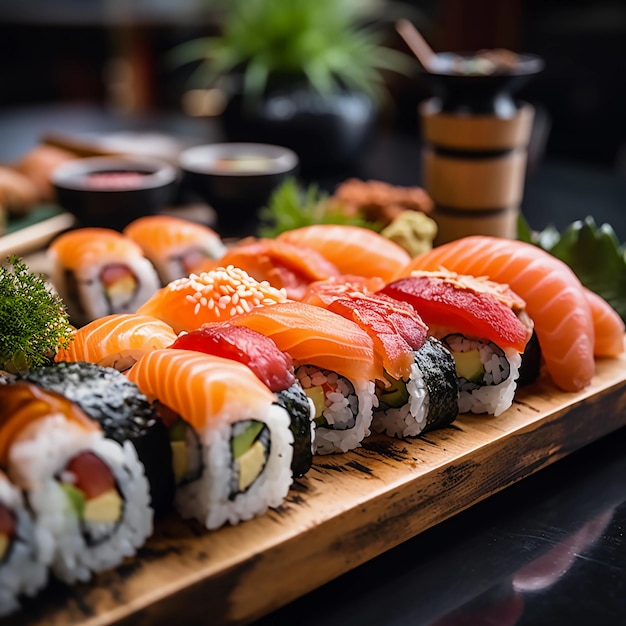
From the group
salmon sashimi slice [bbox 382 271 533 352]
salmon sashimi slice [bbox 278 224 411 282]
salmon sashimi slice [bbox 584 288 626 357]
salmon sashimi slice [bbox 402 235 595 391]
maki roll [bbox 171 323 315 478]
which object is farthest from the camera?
salmon sashimi slice [bbox 278 224 411 282]

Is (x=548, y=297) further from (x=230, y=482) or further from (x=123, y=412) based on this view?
(x=123, y=412)

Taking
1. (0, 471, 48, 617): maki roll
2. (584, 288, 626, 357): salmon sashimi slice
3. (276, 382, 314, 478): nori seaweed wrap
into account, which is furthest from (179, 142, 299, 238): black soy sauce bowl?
(0, 471, 48, 617): maki roll

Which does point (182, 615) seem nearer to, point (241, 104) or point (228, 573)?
point (228, 573)

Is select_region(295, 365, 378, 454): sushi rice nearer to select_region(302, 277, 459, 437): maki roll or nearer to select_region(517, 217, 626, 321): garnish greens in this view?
select_region(302, 277, 459, 437): maki roll

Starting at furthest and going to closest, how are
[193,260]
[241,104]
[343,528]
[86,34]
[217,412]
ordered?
[86,34]
[241,104]
[193,260]
[343,528]
[217,412]

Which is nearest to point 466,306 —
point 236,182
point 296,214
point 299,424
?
A: point 299,424

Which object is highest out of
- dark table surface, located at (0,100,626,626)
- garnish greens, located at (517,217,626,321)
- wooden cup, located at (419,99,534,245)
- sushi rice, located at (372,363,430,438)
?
wooden cup, located at (419,99,534,245)

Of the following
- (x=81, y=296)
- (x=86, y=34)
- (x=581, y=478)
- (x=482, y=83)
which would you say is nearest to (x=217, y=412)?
(x=581, y=478)
